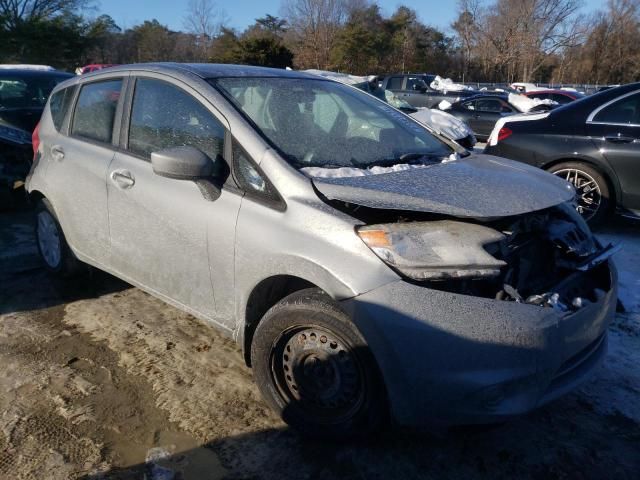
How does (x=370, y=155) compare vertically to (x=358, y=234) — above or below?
above

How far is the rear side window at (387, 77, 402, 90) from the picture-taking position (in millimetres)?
16766

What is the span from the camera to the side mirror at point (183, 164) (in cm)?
256

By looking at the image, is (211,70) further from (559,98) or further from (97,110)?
(559,98)

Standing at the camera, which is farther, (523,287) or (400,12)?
(400,12)

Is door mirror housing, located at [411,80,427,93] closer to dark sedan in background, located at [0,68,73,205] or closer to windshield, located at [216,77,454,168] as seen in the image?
dark sedan in background, located at [0,68,73,205]

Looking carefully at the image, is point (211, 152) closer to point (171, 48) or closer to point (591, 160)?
point (591, 160)

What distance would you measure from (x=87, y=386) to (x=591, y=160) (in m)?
4.93

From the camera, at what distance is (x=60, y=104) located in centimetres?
404

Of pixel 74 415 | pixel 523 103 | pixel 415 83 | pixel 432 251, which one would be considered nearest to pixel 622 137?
pixel 432 251

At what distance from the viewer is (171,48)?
48.4m

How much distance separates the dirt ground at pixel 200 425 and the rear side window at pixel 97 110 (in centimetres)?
129

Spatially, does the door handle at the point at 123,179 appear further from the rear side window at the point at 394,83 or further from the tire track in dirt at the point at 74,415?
the rear side window at the point at 394,83

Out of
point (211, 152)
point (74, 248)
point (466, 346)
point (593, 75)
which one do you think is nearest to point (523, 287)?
point (466, 346)

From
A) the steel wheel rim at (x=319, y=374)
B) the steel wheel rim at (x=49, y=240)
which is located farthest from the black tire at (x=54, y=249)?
the steel wheel rim at (x=319, y=374)
